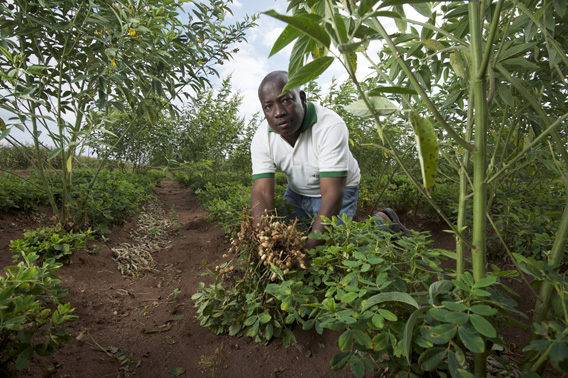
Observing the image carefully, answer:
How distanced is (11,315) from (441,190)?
13.9ft

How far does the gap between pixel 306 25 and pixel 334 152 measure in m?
1.67

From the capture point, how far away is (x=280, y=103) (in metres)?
2.26

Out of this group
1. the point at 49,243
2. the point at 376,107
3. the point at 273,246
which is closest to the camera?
the point at 376,107

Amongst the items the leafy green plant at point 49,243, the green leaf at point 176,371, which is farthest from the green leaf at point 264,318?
the leafy green plant at point 49,243

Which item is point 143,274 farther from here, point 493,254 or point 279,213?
point 493,254

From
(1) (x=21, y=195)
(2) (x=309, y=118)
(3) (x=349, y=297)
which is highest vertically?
(2) (x=309, y=118)

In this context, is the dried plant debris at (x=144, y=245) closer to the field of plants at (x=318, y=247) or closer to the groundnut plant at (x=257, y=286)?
the field of plants at (x=318, y=247)

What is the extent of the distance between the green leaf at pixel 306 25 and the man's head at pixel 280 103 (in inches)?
60.9

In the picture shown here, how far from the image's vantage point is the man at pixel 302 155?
87.6 inches

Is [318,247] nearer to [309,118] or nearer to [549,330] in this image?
[549,330]

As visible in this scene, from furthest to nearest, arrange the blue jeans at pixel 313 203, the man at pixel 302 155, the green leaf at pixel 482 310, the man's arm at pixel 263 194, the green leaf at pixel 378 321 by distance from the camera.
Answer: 1. the blue jeans at pixel 313 203
2. the man's arm at pixel 263 194
3. the man at pixel 302 155
4. the green leaf at pixel 378 321
5. the green leaf at pixel 482 310

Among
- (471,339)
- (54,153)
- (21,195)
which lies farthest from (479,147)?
(21,195)

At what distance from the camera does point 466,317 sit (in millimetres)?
783

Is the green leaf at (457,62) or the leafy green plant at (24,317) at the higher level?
the green leaf at (457,62)
